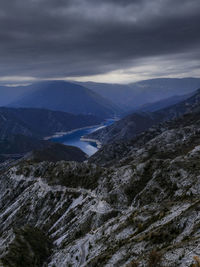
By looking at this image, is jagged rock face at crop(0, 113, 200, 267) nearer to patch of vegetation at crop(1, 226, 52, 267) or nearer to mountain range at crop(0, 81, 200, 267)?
mountain range at crop(0, 81, 200, 267)

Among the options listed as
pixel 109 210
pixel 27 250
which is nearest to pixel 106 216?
pixel 109 210

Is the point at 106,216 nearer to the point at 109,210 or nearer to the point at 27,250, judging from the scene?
the point at 109,210

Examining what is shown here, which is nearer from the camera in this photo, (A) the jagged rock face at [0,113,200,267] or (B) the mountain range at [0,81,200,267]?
(B) the mountain range at [0,81,200,267]

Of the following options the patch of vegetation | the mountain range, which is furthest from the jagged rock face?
the patch of vegetation

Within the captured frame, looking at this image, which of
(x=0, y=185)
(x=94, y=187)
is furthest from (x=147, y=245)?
(x=0, y=185)

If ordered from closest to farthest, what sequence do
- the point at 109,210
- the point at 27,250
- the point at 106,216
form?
the point at 27,250 < the point at 106,216 < the point at 109,210

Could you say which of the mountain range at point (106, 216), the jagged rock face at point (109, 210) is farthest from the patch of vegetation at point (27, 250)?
the jagged rock face at point (109, 210)

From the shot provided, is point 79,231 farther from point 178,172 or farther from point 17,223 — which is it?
point 17,223

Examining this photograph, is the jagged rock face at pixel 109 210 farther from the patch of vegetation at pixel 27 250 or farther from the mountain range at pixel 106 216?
the patch of vegetation at pixel 27 250

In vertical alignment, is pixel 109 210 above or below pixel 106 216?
above
